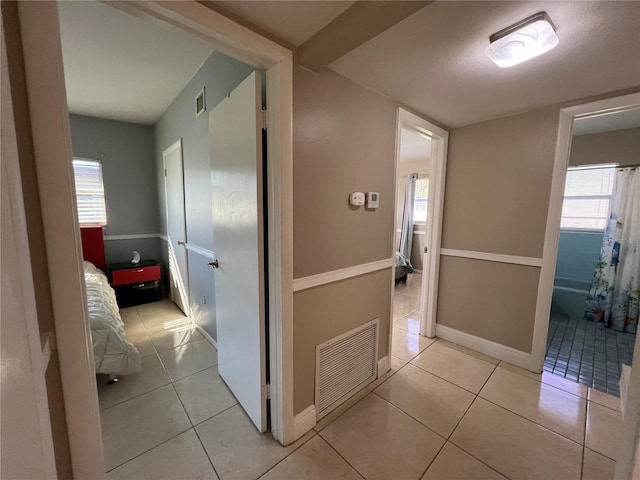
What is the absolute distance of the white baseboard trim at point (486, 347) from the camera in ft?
7.13

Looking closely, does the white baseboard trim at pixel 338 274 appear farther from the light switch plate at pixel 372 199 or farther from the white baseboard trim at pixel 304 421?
the white baseboard trim at pixel 304 421

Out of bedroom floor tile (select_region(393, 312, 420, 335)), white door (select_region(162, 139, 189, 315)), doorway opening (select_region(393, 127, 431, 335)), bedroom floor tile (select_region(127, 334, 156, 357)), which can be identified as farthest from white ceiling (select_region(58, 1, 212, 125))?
doorway opening (select_region(393, 127, 431, 335))

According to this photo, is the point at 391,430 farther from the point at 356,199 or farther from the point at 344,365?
the point at 356,199

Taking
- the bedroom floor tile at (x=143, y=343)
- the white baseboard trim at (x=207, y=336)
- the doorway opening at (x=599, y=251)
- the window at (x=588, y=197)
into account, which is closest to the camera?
the bedroom floor tile at (x=143, y=343)

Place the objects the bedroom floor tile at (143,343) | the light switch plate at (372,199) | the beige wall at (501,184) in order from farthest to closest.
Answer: the bedroom floor tile at (143,343) → the beige wall at (501,184) → the light switch plate at (372,199)

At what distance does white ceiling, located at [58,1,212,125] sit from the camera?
5.43 ft

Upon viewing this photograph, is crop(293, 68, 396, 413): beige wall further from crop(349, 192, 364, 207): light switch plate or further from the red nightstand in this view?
the red nightstand

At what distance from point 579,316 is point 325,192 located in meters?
3.92

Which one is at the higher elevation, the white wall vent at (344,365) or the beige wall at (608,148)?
the beige wall at (608,148)

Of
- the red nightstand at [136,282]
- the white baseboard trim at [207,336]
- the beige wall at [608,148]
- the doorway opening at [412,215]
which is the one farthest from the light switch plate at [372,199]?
the beige wall at [608,148]

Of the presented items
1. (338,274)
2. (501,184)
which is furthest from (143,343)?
(501,184)

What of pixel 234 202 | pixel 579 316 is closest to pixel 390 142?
pixel 234 202

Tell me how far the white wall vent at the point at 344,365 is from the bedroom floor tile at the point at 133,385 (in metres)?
1.23

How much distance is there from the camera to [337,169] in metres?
1.55
